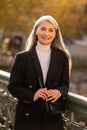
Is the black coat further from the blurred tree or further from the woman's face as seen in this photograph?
the blurred tree

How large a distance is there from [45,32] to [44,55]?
7.3 inches

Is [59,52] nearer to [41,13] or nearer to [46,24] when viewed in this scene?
[46,24]

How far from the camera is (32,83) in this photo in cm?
389

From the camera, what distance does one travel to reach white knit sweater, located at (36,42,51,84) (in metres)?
3.92

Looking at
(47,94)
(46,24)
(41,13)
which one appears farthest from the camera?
(41,13)

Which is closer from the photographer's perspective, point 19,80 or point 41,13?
point 19,80

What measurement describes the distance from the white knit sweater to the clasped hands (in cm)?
15

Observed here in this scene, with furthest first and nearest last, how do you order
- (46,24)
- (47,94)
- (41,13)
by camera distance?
(41,13) < (46,24) < (47,94)

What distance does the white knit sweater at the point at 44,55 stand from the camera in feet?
12.8

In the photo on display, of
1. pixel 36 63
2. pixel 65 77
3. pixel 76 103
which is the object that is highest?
pixel 36 63

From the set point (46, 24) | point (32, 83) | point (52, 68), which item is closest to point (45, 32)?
point (46, 24)

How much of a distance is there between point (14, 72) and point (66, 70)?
16.3 inches

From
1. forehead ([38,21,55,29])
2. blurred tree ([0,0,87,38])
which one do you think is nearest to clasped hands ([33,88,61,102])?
forehead ([38,21,55,29])

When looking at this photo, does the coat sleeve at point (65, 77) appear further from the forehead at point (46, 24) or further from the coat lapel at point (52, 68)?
the forehead at point (46, 24)
